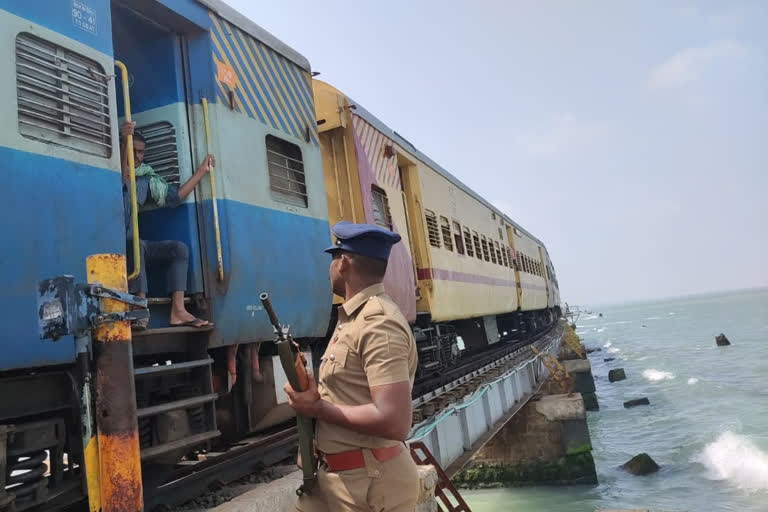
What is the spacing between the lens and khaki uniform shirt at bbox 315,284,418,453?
5.95 feet

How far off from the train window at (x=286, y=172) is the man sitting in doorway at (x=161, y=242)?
76 centimetres

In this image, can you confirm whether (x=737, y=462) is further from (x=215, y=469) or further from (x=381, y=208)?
(x=215, y=469)

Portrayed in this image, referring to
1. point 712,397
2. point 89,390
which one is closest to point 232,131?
point 89,390

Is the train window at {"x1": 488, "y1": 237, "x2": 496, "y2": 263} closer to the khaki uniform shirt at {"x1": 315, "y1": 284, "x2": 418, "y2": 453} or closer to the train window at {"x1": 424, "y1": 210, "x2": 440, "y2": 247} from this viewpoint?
the train window at {"x1": 424, "y1": 210, "x2": 440, "y2": 247}

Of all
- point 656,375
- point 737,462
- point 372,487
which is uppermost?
point 372,487

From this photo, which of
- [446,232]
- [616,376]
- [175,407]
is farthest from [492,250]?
[616,376]

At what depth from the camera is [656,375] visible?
37.9m

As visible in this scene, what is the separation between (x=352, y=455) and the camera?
1.91 meters

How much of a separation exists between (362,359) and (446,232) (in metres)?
7.71

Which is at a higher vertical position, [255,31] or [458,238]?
[255,31]

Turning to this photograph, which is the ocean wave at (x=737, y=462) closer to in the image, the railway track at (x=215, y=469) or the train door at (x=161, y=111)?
the railway track at (x=215, y=469)

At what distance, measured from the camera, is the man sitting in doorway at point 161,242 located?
136 inches

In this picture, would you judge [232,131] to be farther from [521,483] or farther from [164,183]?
[521,483]

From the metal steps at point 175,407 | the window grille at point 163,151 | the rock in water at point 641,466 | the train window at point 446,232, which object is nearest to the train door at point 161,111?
the window grille at point 163,151
